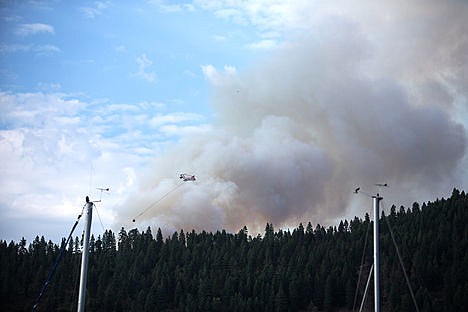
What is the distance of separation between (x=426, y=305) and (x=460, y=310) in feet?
39.8

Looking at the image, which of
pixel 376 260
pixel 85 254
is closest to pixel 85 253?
pixel 85 254

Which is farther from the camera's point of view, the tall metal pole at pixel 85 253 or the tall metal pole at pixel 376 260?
the tall metal pole at pixel 376 260

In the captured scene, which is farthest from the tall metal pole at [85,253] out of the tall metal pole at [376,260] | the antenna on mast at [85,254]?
the tall metal pole at [376,260]

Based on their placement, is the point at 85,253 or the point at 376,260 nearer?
the point at 85,253

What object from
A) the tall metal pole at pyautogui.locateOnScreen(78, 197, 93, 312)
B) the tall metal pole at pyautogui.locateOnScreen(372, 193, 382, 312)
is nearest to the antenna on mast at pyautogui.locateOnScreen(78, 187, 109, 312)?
the tall metal pole at pyautogui.locateOnScreen(78, 197, 93, 312)

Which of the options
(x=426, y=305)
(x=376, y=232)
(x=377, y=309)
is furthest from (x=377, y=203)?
(x=426, y=305)

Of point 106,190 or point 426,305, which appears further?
point 426,305

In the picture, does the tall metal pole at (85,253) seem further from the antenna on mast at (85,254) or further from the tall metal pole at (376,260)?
the tall metal pole at (376,260)

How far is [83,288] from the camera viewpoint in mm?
62938

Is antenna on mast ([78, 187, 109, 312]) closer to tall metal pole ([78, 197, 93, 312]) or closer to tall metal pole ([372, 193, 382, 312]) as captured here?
tall metal pole ([78, 197, 93, 312])

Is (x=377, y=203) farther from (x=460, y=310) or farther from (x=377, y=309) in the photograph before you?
(x=460, y=310)

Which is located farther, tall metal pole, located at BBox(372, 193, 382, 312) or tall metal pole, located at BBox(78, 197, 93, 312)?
tall metal pole, located at BBox(372, 193, 382, 312)

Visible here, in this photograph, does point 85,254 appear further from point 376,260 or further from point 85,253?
point 376,260

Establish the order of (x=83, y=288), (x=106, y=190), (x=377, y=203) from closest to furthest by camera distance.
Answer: (x=83, y=288)
(x=106, y=190)
(x=377, y=203)
